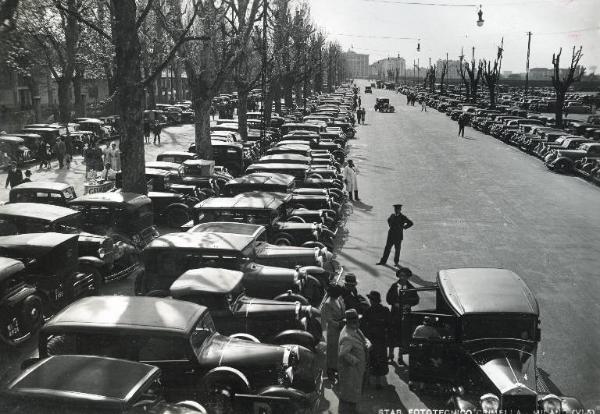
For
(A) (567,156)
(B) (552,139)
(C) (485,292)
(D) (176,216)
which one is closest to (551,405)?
(C) (485,292)

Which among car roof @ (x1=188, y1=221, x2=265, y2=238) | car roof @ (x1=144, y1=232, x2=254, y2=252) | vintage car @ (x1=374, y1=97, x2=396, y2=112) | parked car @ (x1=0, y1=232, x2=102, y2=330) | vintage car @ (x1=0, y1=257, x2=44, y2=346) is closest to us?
vintage car @ (x1=0, y1=257, x2=44, y2=346)

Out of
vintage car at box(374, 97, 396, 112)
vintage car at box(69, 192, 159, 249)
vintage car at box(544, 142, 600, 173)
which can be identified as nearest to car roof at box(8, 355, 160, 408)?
vintage car at box(69, 192, 159, 249)

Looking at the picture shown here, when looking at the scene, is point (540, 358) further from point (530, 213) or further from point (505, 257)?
point (530, 213)

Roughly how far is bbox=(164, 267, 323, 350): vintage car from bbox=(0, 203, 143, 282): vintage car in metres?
3.65

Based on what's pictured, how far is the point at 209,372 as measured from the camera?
6.27 m

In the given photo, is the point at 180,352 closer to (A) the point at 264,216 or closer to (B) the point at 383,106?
(A) the point at 264,216

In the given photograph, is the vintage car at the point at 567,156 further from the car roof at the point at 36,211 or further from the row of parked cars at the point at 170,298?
the car roof at the point at 36,211

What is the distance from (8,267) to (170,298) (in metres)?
2.86

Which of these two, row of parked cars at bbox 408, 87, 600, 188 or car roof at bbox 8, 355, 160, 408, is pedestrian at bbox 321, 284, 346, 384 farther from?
row of parked cars at bbox 408, 87, 600, 188

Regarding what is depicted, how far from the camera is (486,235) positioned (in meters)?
15.4

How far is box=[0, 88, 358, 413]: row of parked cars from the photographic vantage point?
5.69m

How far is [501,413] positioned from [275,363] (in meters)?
2.57

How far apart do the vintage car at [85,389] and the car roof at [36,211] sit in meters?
6.25

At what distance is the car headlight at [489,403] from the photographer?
6185 millimetres
